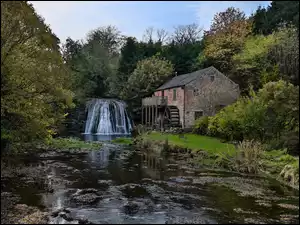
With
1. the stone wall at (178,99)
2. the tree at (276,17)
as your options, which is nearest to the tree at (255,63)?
the tree at (276,17)

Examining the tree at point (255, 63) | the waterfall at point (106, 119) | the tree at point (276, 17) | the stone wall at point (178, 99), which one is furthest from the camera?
the tree at point (276, 17)

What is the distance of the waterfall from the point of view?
46938mm

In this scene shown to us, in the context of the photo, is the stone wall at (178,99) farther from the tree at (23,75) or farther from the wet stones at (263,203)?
the wet stones at (263,203)

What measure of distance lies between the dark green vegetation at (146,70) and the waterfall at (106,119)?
3015mm

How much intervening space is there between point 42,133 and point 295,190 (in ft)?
40.9

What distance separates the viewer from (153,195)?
44.9 feet

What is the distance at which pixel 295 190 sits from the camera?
48.7 ft

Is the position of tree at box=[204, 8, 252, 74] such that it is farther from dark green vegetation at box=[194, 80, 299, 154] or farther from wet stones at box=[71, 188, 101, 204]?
wet stones at box=[71, 188, 101, 204]

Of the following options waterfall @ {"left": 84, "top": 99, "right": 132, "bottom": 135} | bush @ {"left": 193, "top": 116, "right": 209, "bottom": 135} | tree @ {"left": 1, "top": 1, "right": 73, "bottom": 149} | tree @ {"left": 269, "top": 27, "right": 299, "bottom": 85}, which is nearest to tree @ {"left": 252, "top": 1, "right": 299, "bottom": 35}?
tree @ {"left": 269, "top": 27, "right": 299, "bottom": 85}

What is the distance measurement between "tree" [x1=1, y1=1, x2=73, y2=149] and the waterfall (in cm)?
2844

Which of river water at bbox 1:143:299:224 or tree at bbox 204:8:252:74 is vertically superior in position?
tree at bbox 204:8:252:74

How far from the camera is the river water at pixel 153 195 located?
36.0ft

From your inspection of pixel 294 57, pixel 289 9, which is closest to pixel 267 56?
pixel 294 57

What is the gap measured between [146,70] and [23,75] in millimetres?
37174
